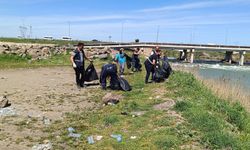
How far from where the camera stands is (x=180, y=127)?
7141 mm


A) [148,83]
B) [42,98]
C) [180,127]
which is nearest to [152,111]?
[180,127]

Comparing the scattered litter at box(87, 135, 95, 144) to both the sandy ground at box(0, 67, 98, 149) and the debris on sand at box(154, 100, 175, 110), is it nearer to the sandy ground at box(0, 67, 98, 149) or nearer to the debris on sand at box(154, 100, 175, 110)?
the sandy ground at box(0, 67, 98, 149)

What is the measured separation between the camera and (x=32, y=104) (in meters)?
10.2

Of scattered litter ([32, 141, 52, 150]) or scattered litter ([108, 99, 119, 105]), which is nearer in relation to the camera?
scattered litter ([32, 141, 52, 150])

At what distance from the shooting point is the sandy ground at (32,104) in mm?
6961

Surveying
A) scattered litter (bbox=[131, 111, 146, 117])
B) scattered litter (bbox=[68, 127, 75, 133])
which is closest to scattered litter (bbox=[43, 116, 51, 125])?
scattered litter (bbox=[68, 127, 75, 133])

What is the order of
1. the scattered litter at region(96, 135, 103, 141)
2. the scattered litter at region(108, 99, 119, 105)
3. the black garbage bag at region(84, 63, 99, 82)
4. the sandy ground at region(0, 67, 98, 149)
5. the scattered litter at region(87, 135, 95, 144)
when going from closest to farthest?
the scattered litter at region(87, 135, 95, 144) → the scattered litter at region(96, 135, 103, 141) → the sandy ground at region(0, 67, 98, 149) → the scattered litter at region(108, 99, 119, 105) → the black garbage bag at region(84, 63, 99, 82)

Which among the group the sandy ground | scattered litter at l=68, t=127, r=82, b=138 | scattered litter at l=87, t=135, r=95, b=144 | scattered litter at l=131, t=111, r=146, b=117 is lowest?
the sandy ground

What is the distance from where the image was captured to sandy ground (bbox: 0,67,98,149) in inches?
274

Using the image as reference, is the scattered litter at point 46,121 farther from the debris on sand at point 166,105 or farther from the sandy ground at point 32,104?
the debris on sand at point 166,105

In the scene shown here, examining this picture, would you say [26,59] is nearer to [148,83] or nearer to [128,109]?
[148,83]

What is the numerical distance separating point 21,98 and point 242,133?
7077 millimetres

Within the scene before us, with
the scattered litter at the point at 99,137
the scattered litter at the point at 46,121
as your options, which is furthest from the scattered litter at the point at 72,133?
the scattered litter at the point at 46,121

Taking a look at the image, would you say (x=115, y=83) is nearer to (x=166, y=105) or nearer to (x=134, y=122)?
(x=166, y=105)
